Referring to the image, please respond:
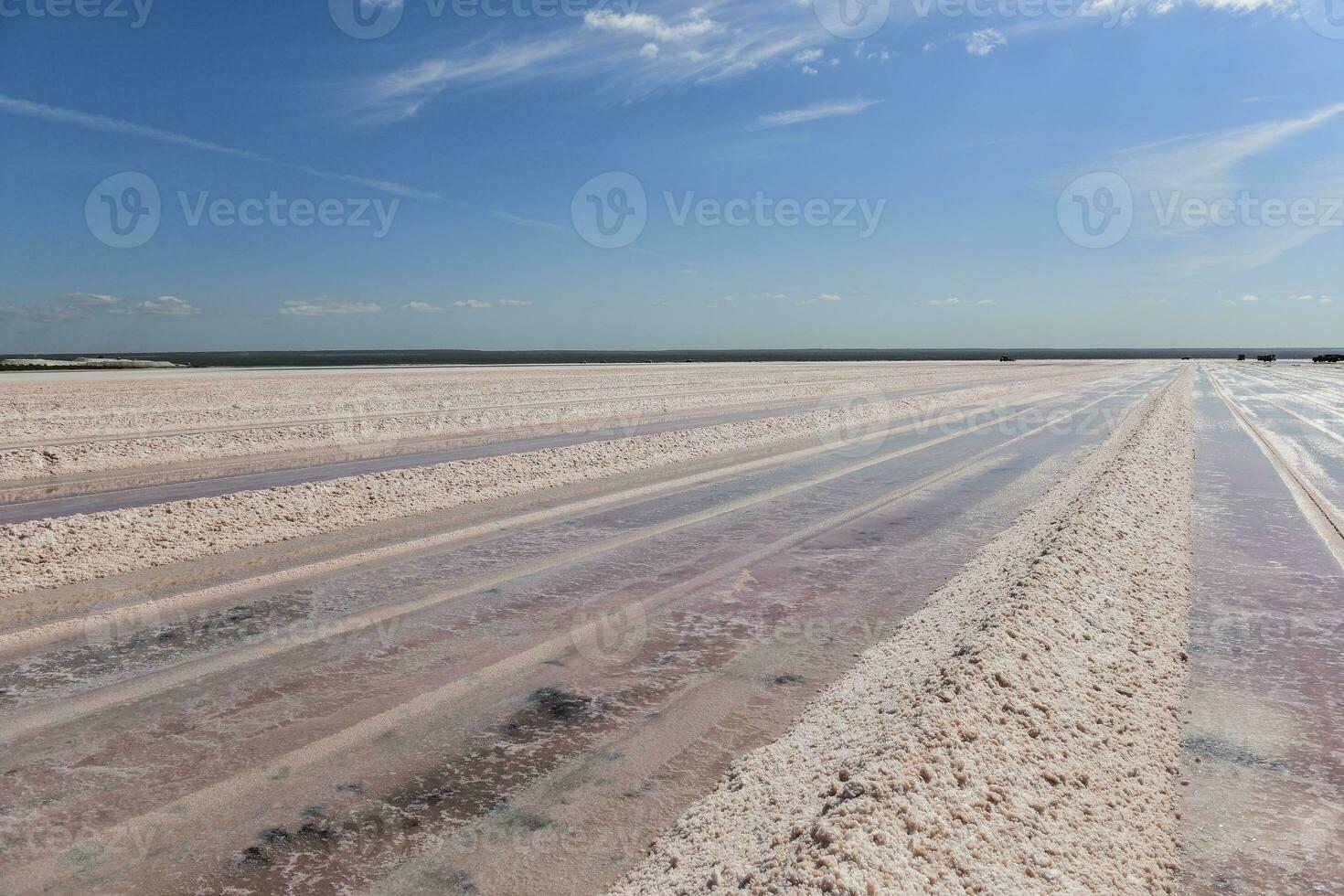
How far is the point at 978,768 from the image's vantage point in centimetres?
323

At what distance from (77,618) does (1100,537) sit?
8.24 meters

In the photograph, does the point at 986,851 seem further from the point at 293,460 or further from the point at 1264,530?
the point at 293,460

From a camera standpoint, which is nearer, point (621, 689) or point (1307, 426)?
point (621, 689)

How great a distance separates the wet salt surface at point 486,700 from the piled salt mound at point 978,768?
303mm

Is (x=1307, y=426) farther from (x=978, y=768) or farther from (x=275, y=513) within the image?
(x=275, y=513)

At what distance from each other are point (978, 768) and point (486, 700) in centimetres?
242

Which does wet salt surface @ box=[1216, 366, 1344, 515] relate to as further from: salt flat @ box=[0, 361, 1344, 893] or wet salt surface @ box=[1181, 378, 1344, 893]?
wet salt surface @ box=[1181, 378, 1344, 893]

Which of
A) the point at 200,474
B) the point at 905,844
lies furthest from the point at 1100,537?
the point at 200,474

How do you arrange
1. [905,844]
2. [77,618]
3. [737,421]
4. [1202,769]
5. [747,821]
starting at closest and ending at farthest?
[905,844], [747,821], [1202,769], [77,618], [737,421]

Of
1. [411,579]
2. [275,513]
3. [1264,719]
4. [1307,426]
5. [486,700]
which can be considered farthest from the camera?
[1307,426]

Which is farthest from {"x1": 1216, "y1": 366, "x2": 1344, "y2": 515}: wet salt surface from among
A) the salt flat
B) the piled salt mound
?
the piled salt mound

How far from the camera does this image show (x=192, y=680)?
4.44m

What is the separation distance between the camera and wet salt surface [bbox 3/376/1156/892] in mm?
3102

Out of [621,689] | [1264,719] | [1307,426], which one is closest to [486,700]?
[621,689]
